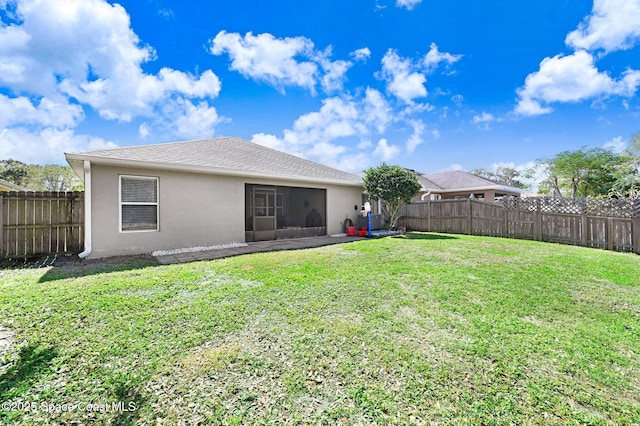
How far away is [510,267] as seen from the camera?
5785 mm

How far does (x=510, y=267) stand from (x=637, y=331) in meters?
2.72

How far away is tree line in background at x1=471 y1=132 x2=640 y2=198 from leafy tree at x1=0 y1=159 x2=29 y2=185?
5345 cm

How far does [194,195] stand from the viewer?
820 cm

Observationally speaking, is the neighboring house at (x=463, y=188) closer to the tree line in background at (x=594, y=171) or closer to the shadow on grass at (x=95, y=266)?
the tree line in background at (x=594, y=171)

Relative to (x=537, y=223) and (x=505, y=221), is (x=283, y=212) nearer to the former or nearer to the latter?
(x=505, y=221)

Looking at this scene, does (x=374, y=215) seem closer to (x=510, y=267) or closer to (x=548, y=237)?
(x=548, y=237)

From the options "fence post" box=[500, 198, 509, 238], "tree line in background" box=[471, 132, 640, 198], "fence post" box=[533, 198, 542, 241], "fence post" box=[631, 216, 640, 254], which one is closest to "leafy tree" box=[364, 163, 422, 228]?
"fence post" box=[500, 198, 509, 238]

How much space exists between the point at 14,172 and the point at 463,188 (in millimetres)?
44747

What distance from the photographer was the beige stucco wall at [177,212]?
6816 mm

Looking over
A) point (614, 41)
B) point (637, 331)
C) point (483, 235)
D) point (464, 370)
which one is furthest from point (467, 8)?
point (464, 370)

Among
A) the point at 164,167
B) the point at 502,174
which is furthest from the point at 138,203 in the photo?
the point at 502,174

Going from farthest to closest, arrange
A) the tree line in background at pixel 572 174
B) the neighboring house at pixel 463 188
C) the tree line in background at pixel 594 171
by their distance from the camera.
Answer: the neighboring house at pixel 463 188 < the tree line in background at pixel 594 171 < the tree line in background at pixel 572 174

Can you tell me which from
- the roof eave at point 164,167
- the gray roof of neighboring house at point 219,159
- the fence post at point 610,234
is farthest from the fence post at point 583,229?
the roof eave at point 164,167

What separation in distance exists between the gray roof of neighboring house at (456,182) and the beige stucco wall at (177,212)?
13.3m
